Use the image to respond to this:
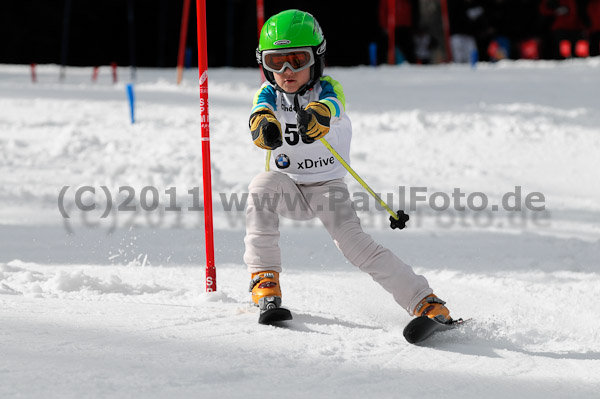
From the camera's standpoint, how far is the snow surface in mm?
3195

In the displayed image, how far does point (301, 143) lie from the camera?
13.7 ft

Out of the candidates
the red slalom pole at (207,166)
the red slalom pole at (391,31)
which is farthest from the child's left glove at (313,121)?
the red slalom pole at (391,31)

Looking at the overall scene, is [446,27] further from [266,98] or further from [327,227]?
[327,227]

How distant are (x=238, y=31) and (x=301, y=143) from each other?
1422cm

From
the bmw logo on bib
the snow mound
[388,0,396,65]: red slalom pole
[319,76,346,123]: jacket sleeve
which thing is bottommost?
the snow mound

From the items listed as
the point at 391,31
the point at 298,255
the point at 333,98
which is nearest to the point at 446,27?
the point at 391,31

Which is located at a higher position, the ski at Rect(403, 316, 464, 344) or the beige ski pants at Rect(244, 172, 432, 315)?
the beige ski pants at Rect(244, 172, 432, 315)

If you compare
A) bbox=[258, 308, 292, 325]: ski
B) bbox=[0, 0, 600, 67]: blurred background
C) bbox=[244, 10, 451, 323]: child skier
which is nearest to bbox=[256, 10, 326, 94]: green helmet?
bbox=[244, 10, 451, 323]: child skier

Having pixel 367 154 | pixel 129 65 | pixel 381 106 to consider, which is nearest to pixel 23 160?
pixel 367 154

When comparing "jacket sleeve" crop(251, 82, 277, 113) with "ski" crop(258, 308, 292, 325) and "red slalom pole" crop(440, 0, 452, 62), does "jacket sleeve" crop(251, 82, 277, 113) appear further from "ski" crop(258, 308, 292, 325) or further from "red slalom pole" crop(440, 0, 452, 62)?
"red slalom pole" crop(440, 0, 452, 62)

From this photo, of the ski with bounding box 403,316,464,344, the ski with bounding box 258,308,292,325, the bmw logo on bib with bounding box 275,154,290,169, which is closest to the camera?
the ski with bounding box 403,316,464,344

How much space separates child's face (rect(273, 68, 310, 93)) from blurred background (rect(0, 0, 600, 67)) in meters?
12.6

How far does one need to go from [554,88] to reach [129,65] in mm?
9297

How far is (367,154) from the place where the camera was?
9.35m
